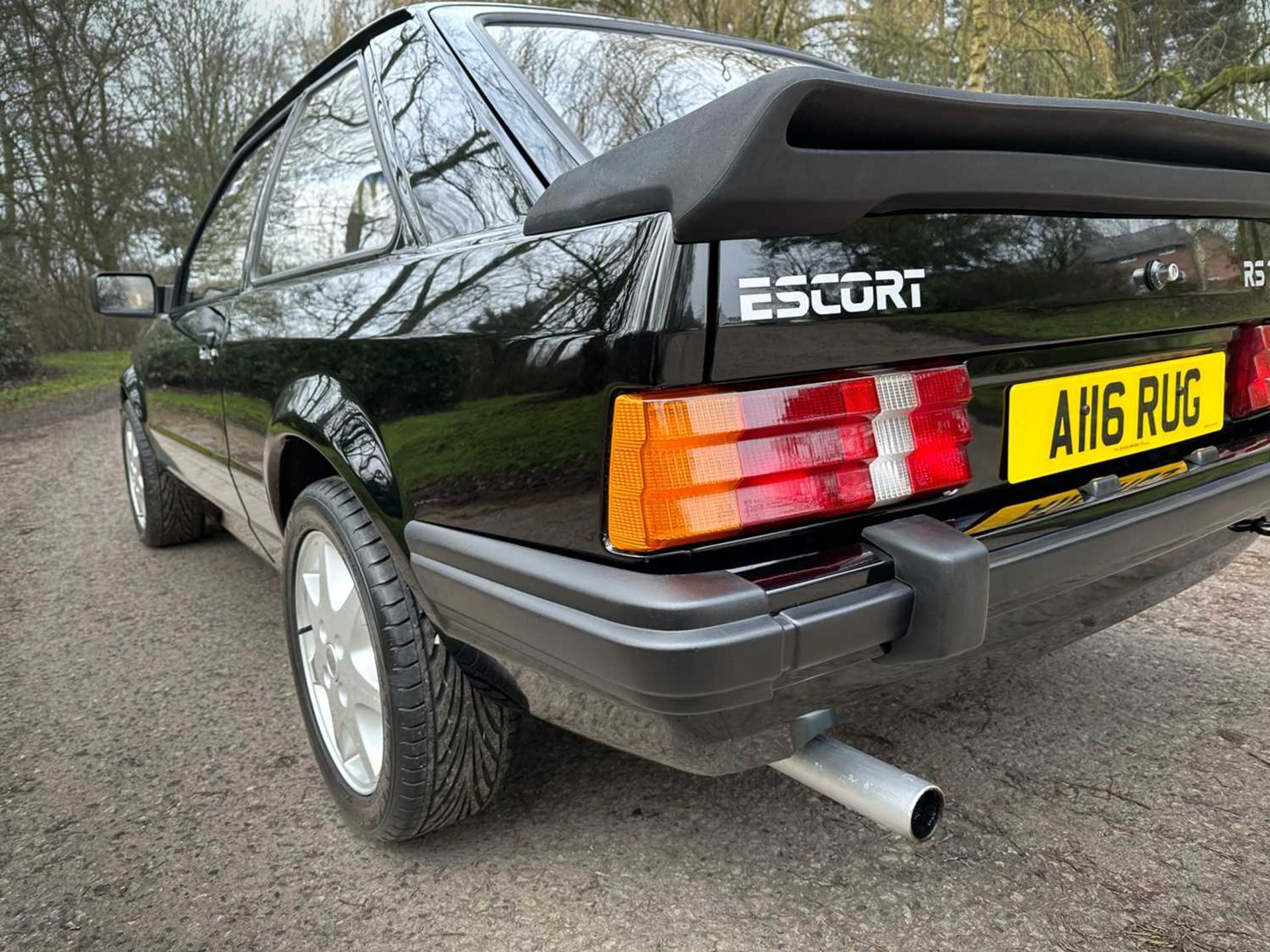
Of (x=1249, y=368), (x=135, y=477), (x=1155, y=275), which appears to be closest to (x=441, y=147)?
(x=1155, y=275)

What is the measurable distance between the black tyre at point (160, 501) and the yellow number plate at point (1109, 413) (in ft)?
12.0

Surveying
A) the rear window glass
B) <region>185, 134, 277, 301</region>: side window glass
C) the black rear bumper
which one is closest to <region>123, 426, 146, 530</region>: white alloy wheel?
<region>185, 134, 277, 301</region>: side window glass

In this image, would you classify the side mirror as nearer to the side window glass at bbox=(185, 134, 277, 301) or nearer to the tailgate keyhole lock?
the side window glass at bbox=(185, 134, 277, 301)

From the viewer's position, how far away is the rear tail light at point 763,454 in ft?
4.11

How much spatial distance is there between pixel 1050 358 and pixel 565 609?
87 cm

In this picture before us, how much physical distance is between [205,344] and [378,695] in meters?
1.52

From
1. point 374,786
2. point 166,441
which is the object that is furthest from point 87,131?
point 374,786

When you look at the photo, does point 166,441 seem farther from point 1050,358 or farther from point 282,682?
point 1050,358

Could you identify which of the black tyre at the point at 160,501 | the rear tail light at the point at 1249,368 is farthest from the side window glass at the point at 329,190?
the black tyre at the point at 160,501

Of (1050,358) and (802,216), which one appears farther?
(1050,358)

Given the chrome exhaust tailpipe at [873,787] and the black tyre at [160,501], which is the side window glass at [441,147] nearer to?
the chrome exhaust tailpipe at [873,787]

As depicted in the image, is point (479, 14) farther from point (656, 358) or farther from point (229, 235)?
point (229, 235)

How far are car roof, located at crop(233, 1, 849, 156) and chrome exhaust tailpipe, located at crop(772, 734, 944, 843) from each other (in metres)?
1.66

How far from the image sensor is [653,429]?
4.09 ft
